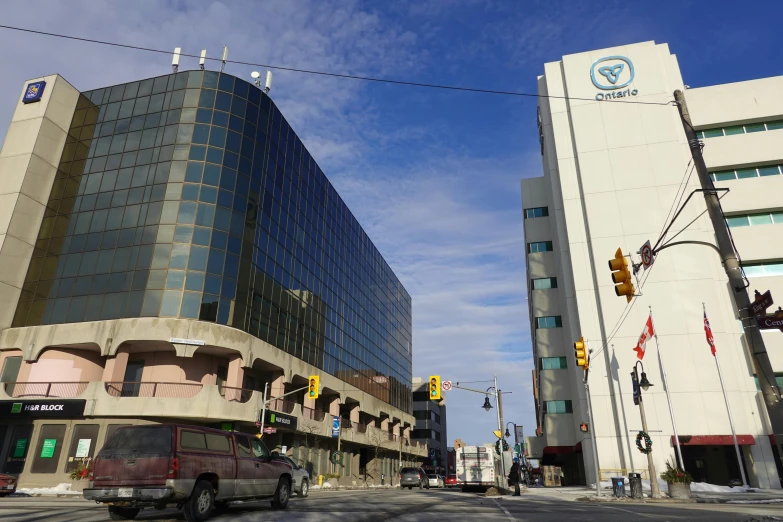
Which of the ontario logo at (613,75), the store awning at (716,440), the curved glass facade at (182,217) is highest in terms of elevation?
the ontario logo at (613,75)

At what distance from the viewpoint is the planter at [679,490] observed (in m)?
21.7

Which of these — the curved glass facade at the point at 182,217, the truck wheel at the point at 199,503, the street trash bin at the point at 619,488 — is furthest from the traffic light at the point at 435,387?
the truck wheel at the point at 199,503

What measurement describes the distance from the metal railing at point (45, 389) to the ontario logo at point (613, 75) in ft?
158

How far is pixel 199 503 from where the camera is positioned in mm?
9961

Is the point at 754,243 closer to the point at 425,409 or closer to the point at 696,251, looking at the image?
the point at 696,251

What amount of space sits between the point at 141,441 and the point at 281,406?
1214 inches

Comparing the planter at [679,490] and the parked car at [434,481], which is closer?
the planter at [679,490]

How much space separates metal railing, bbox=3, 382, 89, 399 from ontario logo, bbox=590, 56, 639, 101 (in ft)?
158

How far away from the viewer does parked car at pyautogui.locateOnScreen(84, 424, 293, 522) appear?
933cm

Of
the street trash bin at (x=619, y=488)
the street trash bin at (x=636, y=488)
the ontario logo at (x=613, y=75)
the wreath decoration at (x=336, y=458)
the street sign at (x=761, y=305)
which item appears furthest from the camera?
the wreath decoration at (x=336, y=458)

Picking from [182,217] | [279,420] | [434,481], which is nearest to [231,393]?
[279,420]

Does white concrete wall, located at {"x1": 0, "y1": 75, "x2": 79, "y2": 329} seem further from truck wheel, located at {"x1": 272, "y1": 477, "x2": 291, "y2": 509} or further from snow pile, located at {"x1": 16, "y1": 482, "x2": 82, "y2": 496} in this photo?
truck wheel, located at {"x1": 272, "y1": 477, "x2": 291, "y2": 509}

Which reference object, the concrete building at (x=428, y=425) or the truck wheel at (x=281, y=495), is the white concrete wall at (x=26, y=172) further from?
the concrete building at (x=428, y=425)

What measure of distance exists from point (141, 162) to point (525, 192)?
39313 millimetres
